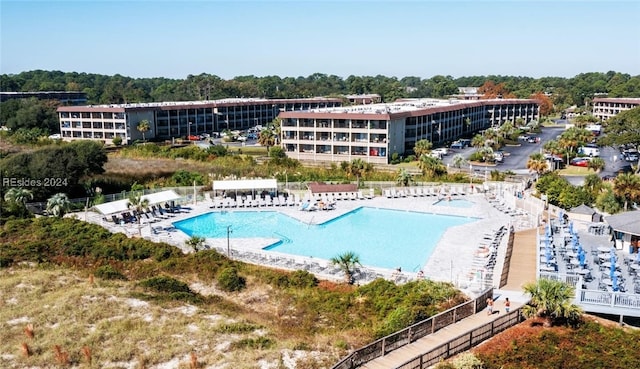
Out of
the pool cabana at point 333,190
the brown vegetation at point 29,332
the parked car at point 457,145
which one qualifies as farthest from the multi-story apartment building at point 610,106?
the brown vegetation at point 29,332

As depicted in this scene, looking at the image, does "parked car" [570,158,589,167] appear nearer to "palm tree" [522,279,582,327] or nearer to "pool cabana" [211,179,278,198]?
"pool cabana" [211,179,278,198]

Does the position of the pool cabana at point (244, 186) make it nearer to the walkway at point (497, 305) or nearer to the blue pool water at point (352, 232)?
the blue pool water at point (352, 232)

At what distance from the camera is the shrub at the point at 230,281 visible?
27.9 metres

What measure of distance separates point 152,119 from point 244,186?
48808mm

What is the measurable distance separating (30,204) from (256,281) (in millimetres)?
24316

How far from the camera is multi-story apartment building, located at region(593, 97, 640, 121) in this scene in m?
109

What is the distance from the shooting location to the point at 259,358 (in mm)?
19766

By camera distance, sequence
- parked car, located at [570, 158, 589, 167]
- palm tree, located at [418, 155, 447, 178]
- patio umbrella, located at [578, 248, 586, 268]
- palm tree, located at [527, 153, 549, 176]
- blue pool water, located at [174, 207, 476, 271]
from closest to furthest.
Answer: patio umbrella, located at [578, 248, 586, 268] → blue pool water, located at [174, 207, 476, 271] → palm tree, located at [527, 153, 549, 176] → palm tree, located at [418, 155, 447, 178] → parked car, located at [570, 158, 589, 167]

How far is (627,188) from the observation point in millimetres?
40094

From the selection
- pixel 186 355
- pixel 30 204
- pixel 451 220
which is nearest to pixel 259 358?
pixel 186 355

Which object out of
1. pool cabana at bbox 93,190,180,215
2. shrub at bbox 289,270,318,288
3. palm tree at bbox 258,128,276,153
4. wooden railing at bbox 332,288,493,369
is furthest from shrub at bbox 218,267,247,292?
palm tree at bbox 258,128,276,153

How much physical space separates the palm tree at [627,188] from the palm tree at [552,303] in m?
22.1

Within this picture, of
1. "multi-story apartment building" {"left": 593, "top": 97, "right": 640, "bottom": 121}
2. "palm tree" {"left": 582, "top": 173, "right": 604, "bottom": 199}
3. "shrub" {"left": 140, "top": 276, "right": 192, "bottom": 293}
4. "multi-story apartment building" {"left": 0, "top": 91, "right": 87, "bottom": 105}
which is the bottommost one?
"shrub" {"left": 140, "top": 276, "right": 192, "bottom": 293}

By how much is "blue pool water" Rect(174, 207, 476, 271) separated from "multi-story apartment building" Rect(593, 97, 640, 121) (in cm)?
8575
